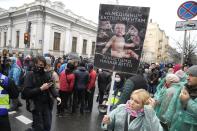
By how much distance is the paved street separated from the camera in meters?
6.63

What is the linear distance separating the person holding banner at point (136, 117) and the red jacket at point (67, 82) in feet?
16.4

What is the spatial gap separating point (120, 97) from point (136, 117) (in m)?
1.67

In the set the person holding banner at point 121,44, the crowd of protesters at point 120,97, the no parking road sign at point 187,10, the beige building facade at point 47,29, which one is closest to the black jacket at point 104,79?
the crowd of protesters at point 120,97

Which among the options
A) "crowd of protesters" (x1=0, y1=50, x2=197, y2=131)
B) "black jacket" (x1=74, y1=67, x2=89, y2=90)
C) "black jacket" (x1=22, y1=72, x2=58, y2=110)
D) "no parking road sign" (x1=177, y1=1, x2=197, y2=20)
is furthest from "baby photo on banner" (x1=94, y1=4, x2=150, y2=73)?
"black jacket" (x1=74, y1=67, x2=89, y2=90)

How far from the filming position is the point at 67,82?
780cm

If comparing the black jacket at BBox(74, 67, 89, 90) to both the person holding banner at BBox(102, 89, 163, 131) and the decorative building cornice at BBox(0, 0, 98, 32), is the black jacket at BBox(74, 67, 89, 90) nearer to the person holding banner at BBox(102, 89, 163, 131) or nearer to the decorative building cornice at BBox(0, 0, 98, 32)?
the person holding banner at BBox(102, 89, 163, 131)

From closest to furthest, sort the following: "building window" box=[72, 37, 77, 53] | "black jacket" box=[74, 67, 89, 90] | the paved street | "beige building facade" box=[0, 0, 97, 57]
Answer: the paved street < "black jacket" box=[74, 67, 89, 90] < "beige building facade" box=[0, 0, 97, 57] < "building window" box=[72, 37, 77, 53]

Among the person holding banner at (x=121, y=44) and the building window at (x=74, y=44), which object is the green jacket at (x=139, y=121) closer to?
the person holding banner at (x=121, y=44)

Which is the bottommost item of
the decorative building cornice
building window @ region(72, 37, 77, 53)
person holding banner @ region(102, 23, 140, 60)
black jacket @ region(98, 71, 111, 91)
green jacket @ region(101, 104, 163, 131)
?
black jacket @ region(98, 71, 111, 91)

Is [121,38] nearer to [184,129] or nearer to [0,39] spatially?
[184,129]

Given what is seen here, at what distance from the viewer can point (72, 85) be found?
7.84 meters

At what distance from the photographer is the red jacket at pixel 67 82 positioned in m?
7.76

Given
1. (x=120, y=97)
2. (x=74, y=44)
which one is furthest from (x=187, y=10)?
(x=74, y=44)

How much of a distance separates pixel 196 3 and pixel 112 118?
175 inches
